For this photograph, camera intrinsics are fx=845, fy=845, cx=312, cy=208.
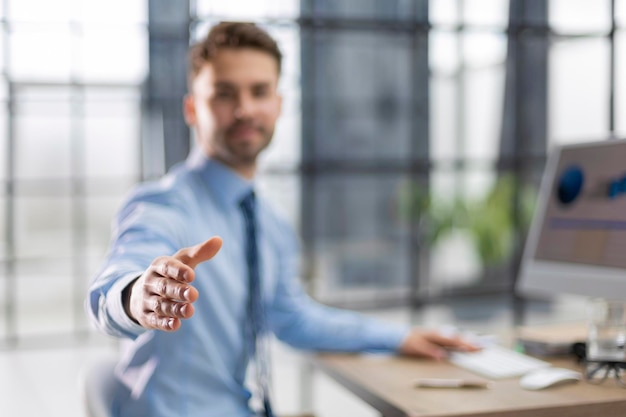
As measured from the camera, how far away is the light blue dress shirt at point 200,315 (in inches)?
71.6

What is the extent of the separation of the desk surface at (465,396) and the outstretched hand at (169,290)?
0.58 meters

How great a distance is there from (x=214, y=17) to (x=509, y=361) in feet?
12.7

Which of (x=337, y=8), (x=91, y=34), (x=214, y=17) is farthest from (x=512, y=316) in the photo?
(x=91, y=34)

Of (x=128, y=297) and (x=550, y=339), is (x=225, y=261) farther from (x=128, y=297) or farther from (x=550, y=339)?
(x=550, y=339)

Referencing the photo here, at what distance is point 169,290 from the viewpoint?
1.23 meters

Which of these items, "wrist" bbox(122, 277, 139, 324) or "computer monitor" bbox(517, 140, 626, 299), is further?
"computer monitor" bbox(517, 140, 626, 299)

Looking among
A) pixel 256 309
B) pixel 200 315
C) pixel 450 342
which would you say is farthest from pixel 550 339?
pixel 200 315

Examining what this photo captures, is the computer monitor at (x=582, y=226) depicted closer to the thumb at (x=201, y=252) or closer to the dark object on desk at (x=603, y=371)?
the dark object on desk at (x=603, y=371)

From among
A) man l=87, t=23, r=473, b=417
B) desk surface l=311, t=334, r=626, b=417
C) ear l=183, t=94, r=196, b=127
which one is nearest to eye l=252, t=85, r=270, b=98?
man l=87, t=23, r=473, b=417

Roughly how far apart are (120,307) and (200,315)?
506 millimetres

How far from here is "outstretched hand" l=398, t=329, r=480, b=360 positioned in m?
2.14

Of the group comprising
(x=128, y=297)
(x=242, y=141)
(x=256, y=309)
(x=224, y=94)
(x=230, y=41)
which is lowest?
(x=256, y=309)

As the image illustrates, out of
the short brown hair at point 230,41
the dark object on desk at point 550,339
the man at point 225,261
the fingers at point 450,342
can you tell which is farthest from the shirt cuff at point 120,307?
the dark object on desk at point 550,339

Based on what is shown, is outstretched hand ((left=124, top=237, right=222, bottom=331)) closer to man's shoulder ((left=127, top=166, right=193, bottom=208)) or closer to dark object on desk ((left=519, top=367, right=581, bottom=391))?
man's shoulder ((left=127, top=166, right=193, bottom=208))
